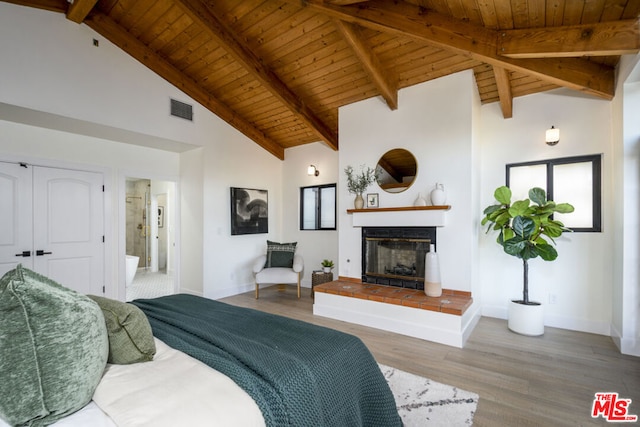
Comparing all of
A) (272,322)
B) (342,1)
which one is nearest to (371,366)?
(272,322)

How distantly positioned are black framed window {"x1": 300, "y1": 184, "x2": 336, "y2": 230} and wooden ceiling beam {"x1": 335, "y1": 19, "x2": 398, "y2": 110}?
1.92 m

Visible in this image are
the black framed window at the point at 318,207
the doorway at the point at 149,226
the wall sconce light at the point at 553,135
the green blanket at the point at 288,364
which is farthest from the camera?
the doorway at the point at 149,226

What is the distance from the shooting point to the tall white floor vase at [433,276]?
346 centimetres

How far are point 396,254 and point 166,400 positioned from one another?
11.0ft

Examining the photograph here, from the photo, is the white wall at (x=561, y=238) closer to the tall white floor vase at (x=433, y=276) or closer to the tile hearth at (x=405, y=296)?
the tile hearth at (x=405, y=296)

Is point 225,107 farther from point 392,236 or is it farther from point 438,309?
point 438,309

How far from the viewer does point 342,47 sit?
3.55m

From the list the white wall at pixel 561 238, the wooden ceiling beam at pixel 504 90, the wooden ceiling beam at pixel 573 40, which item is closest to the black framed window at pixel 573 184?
the white wall at pixel 561 238

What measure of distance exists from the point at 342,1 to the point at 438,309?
311 centimetres

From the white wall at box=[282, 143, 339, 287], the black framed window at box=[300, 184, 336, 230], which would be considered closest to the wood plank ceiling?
the white wall at box=[282, 143, 339, 287]

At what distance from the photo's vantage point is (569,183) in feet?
11.5

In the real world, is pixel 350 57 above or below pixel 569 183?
above

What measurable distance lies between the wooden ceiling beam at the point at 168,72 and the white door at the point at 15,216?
1.92 metres

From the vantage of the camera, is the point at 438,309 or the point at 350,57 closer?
the point at 438,309
